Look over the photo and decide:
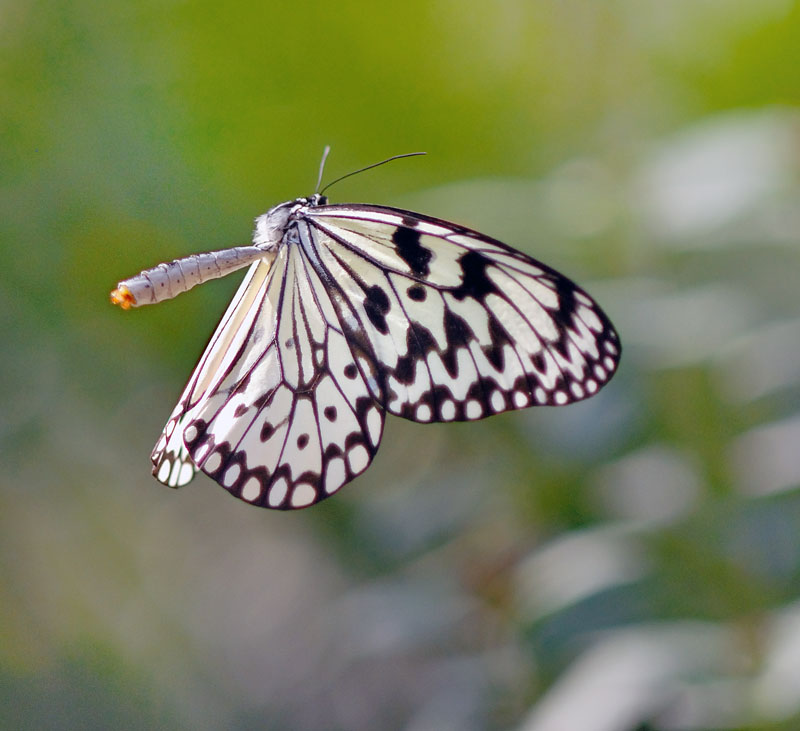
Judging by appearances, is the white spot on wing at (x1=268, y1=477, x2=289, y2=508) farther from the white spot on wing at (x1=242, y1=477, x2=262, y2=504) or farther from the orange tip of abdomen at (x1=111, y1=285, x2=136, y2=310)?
the orange tip of abdomen at (x1=111, y1=285, x2=136, y2=310)

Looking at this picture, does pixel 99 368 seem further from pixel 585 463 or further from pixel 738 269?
pixel 738 269

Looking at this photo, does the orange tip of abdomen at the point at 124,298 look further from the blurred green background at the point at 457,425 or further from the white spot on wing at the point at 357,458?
the blurred green background at the point at 457,425

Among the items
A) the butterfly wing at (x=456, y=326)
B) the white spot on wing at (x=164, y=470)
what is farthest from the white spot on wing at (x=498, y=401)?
the white spot on wing at (x=164, y=470)

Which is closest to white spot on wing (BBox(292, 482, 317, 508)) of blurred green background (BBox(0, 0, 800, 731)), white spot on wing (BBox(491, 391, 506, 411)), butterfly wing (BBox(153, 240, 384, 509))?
butterfly wing (BBox(153, 240, 384, 509))

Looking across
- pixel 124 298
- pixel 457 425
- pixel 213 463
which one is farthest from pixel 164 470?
pixel 457 425

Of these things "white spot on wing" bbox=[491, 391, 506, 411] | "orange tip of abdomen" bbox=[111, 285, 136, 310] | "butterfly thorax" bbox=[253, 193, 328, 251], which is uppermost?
"butterfly thorax" bbox=[253, 193, 328, 251]

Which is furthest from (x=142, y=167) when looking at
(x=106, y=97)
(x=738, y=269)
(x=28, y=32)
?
(x=738, y=269)

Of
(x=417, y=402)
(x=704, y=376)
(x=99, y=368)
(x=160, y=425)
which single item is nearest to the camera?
(x=417, y=402)
